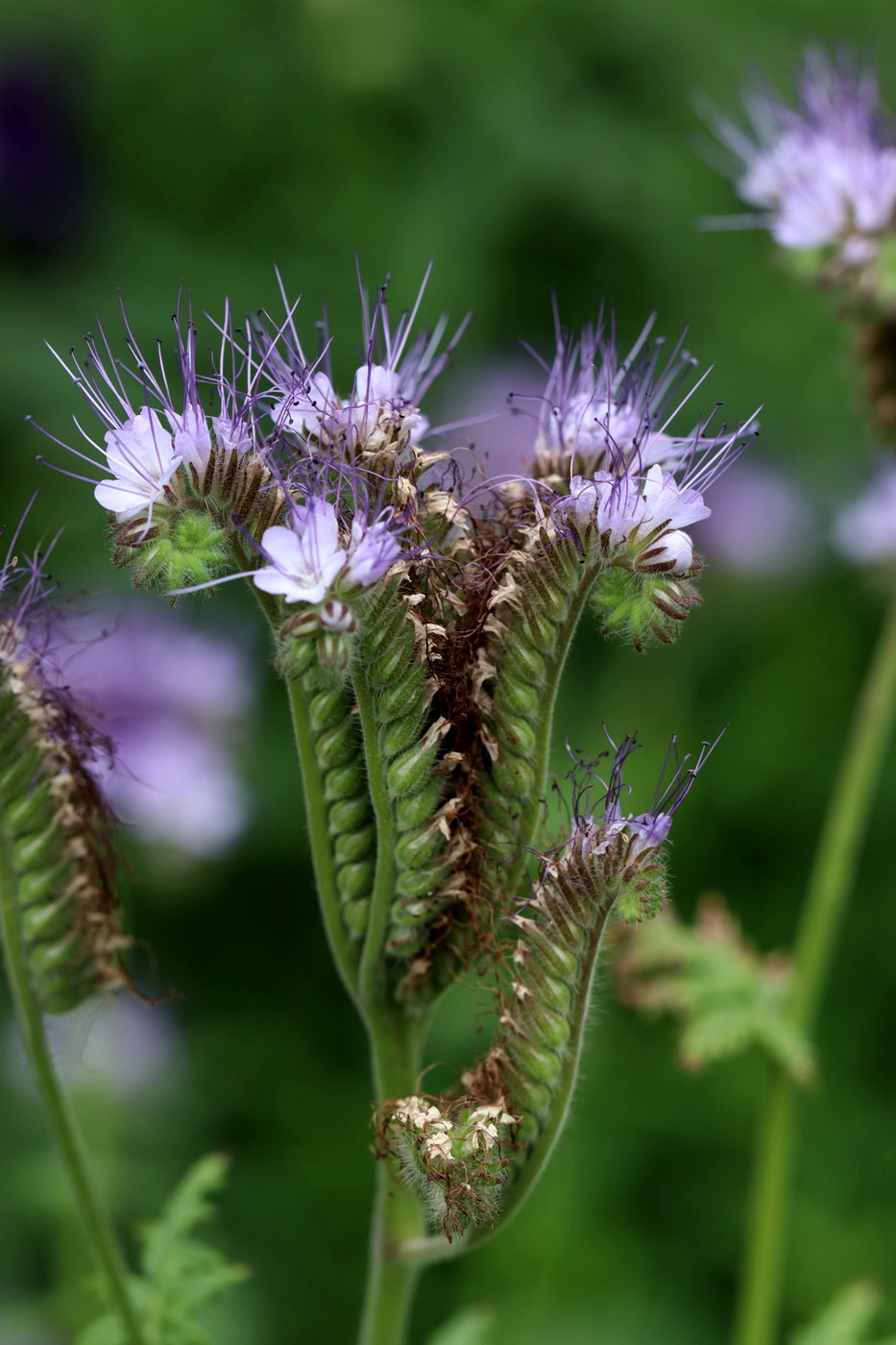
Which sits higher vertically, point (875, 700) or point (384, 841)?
point (875, 700)

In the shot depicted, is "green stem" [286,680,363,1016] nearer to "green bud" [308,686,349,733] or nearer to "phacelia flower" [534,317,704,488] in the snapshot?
"green bud" [308,686,349,733]

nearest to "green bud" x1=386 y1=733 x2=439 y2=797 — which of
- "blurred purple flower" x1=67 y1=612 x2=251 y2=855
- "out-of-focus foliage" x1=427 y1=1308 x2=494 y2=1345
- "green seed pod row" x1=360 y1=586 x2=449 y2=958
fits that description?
"green seed pod row" x1=360 y1=586 x2=449 y2=958

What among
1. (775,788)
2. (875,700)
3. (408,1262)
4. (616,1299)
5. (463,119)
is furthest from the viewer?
(463,119)

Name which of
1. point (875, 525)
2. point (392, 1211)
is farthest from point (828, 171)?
point (392, 1211)

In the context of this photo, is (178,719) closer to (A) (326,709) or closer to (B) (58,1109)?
(B) (58,1109)

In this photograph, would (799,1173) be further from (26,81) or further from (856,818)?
(26,81)

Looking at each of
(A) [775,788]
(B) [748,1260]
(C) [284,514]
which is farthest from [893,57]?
(C) [284,514]

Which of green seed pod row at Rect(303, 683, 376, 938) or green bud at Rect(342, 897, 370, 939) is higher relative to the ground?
green seed pod row at Rect(303, 683, 376, 938)
